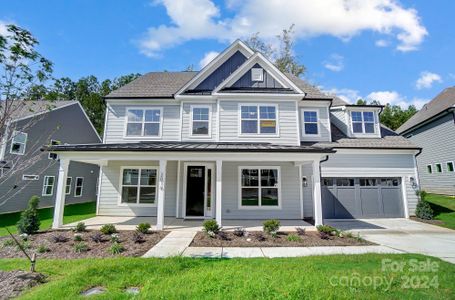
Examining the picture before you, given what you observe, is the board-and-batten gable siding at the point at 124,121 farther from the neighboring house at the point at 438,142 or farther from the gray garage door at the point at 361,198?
the neighboring house at the point at 438,142

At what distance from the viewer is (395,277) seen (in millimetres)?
4453

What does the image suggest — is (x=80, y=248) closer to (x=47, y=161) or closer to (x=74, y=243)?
(x=74, y=243)

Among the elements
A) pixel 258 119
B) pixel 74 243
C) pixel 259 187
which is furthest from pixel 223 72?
pixel 74 243

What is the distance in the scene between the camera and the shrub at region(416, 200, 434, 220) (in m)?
11.2

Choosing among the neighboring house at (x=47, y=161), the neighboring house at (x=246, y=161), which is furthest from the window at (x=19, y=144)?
the neighboring house at (x=246, y=161)

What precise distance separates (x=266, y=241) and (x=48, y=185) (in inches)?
672

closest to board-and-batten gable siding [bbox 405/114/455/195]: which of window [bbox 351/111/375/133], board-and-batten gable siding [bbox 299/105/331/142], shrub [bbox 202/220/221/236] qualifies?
window [bbox 351/111/375/133]

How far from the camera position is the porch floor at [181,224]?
915 cm

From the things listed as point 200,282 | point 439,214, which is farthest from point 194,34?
point 439,214

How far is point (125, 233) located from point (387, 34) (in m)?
15.3

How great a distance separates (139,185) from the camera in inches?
471

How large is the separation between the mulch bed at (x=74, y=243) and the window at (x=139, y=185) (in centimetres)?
375

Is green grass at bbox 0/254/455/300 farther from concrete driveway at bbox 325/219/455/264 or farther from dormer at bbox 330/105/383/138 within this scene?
dormer at bbox 330/105/383/138

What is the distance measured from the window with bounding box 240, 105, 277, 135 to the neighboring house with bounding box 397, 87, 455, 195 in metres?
14.1
